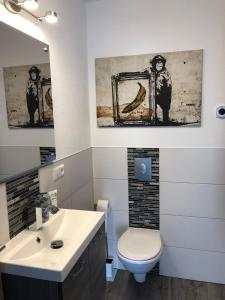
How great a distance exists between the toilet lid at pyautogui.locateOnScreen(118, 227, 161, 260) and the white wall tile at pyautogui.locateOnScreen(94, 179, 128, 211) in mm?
261

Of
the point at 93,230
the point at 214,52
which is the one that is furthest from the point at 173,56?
the point at 93,230

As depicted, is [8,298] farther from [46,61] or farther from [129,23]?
[129,23]

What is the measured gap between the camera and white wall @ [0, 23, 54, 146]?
1.39m

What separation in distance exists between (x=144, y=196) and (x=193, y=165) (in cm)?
54

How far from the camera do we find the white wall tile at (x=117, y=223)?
2.57 meters

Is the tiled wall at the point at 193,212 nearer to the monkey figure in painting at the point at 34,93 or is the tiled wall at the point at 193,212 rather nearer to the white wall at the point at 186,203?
the white wall at the point at 186,203

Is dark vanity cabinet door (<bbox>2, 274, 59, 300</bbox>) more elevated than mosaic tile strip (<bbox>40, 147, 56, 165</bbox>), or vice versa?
mosaic tile strip (<bbox>40, 147, 56, 165</bbox>)

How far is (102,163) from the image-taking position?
101 inches

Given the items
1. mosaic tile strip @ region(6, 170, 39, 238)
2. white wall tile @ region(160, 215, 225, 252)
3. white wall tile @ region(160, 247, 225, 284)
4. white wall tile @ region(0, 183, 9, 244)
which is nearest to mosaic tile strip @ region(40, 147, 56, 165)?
mosaic tile strip @ region(6, 170, 39, 238)

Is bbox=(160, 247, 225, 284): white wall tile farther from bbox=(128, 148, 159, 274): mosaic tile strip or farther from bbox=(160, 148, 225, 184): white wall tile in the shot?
bbox=(160, 148, 225, 184): white wall tile

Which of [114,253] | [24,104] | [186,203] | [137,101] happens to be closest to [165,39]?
[137,101]

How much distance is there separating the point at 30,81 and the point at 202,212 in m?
1.83

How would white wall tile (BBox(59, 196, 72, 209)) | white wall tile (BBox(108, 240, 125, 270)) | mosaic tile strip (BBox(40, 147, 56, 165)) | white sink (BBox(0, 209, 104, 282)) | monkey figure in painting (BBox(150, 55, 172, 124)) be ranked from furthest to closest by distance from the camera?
white wall tile (BBox(108, 240, 125, 270)), monkey figure in painting (BBox(150, 55, 172, 124)), white wall tile (BBox(59, 196, 72, 209)), mosaic tile strip (BBox(40, 147, 56, 165)), white sink (BBox(0, 209, 104, 282))

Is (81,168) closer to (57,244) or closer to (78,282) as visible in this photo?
(57,244)
